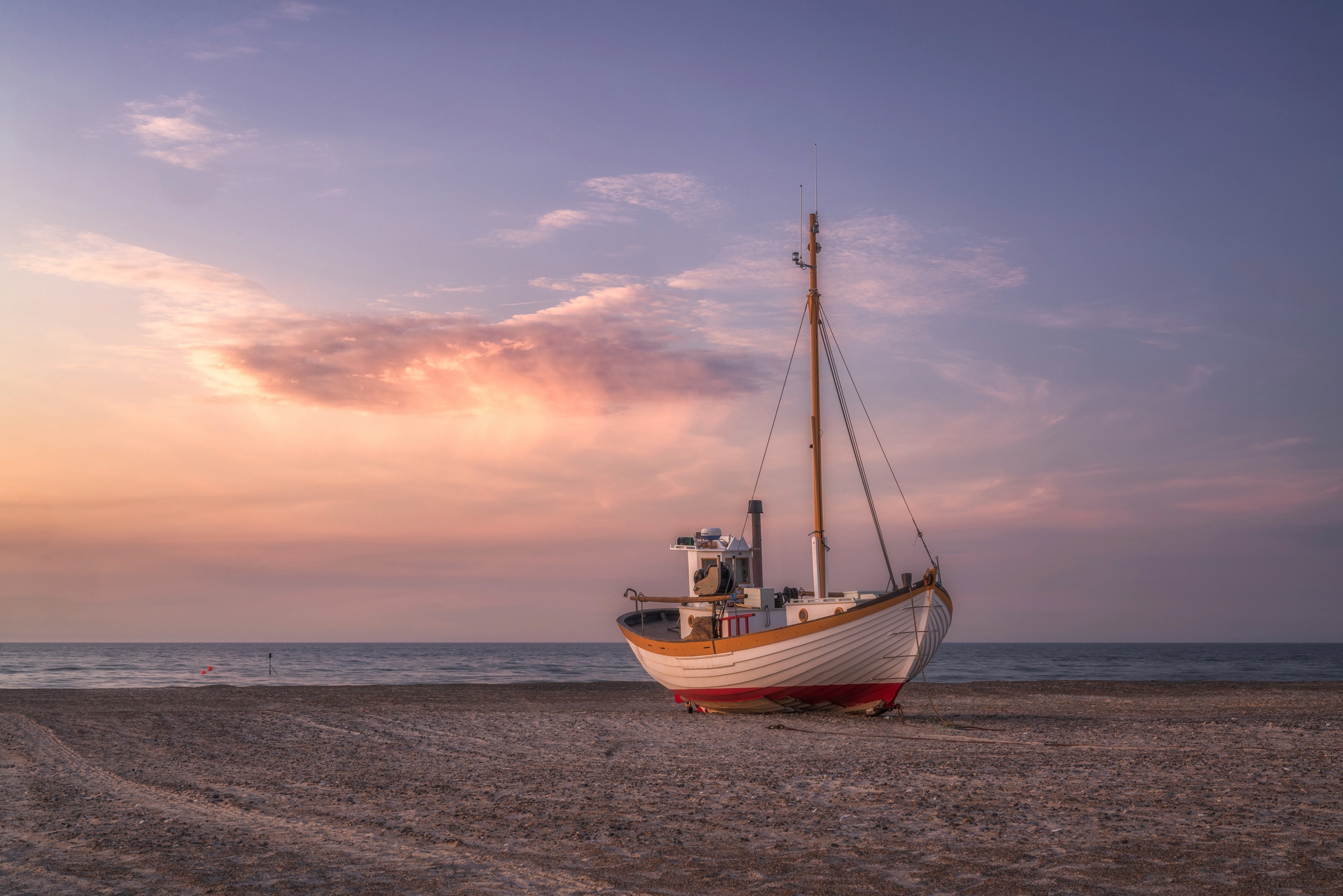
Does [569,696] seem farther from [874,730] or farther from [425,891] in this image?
[425,891]

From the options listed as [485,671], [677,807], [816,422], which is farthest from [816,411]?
[485,671]

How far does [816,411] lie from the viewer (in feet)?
79.7

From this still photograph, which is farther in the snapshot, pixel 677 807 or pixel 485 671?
pixel 485 671

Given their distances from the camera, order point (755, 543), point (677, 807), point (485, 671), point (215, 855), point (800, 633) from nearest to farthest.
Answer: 1. point (215, 855)
2. point (677, 807)
3. point (800, 633)
4. point (755, 543)
5. point (485, 671)

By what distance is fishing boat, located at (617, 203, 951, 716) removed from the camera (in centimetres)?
1955

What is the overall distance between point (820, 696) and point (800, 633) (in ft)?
6.37

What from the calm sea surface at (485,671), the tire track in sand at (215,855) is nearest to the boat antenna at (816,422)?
the tire track in sand at (215,855)

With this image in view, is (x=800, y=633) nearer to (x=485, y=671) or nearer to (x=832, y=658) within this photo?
(x=832, y=658)

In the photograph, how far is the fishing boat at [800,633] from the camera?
19547mm

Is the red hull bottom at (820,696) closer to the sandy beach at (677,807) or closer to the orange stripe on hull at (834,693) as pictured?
the orange stripe on hull at (834,693)

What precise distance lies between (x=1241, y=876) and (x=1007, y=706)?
2134 cm

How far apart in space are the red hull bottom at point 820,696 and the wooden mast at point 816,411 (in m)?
2.79

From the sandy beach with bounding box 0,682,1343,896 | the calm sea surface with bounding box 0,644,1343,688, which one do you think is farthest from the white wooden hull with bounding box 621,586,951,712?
the calm sea surface with bounding box 0,644,1343,688

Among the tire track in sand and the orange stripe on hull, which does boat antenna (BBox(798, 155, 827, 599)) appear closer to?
the orange stripe on hull
